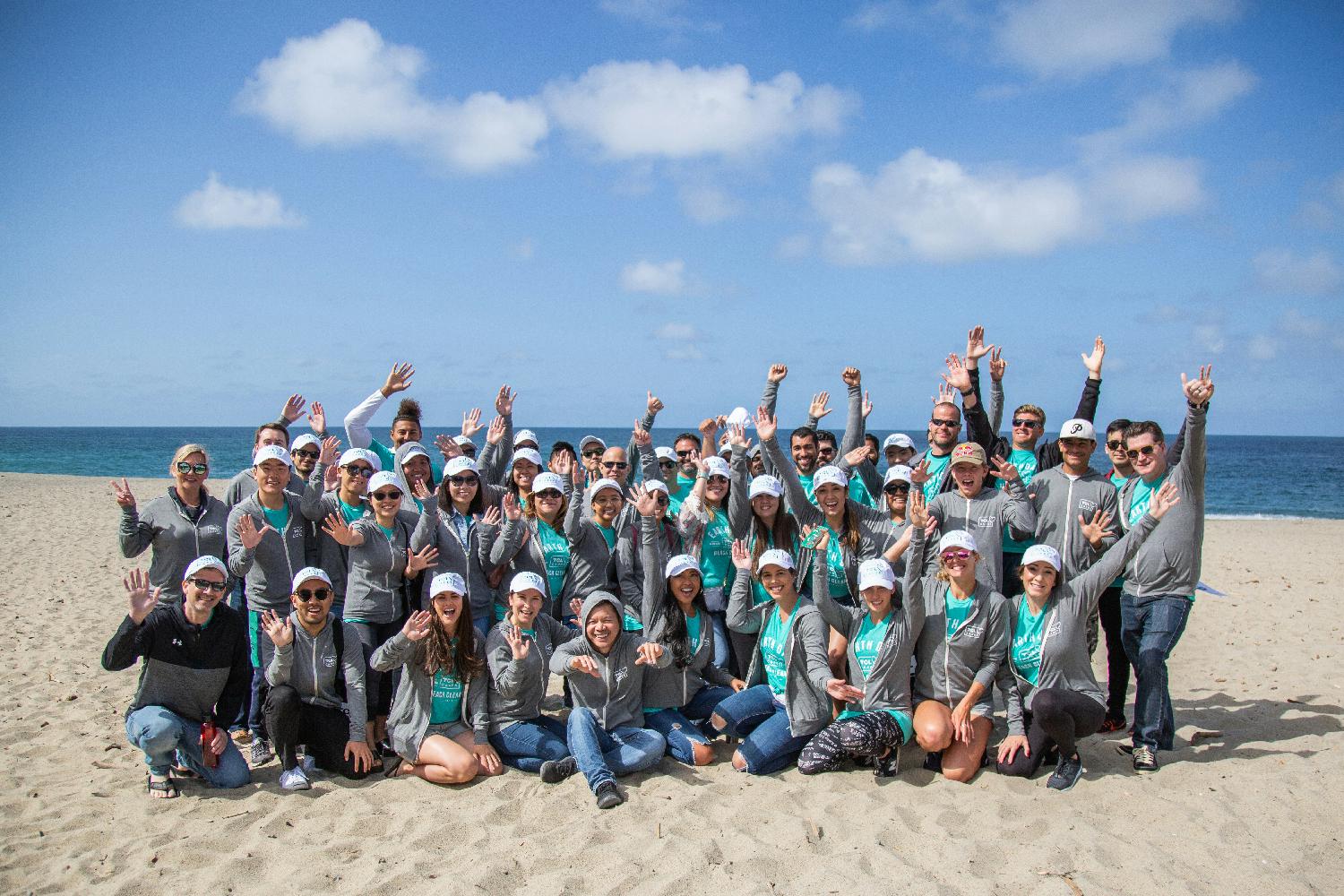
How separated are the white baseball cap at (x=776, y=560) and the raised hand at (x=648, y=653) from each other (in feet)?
3.33

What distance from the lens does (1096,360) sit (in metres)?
7.76

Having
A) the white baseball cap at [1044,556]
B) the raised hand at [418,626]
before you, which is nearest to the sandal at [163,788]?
the raised hand at [418,626]

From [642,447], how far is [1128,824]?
504 centimetres

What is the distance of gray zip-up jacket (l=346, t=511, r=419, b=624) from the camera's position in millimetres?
6449

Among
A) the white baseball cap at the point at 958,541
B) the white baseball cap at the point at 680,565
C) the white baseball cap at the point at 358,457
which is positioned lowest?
the white baseball cap at the point at 680,565

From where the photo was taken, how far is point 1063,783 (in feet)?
18.8

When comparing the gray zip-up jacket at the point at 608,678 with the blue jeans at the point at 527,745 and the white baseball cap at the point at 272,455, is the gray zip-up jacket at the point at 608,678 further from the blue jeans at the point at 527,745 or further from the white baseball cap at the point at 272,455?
the white baseball cap at the point at 272,455

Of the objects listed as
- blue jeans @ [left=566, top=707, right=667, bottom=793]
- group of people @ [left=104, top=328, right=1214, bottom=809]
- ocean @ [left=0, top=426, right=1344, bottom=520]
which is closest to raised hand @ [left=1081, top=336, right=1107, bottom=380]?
group of people @ [left=104, top=328, right=1214, bottom=809]

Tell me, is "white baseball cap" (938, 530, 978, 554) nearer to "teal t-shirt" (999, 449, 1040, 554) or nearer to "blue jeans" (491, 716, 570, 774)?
"teal t-shirt" (999, 449, 1040, 554)

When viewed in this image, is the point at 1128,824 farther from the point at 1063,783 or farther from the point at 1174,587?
the point at 1174,587

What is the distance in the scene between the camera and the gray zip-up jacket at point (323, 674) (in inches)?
238

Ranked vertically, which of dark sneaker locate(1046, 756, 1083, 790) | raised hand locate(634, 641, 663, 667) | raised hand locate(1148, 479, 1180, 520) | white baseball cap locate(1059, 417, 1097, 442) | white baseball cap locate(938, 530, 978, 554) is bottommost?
dark sneaker locate(1046, 756, 1083, 790)

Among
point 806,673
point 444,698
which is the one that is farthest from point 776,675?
point 444,698

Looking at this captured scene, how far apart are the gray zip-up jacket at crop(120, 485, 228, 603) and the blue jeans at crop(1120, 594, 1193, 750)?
7.09 metres
